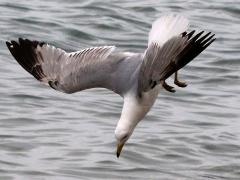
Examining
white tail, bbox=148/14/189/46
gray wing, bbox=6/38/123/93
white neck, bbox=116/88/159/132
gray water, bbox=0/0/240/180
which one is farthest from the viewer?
gray water, bbox=0/0/240/180

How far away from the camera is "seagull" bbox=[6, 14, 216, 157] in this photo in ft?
24.9

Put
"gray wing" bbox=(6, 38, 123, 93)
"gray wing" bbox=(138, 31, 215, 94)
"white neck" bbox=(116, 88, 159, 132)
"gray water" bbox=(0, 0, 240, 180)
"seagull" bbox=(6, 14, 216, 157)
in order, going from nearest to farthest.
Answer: "gray wing" bbox=(138, 31, 215, 94)
"seagull" bbox=(6, 14, 216, 157)
"white neck" bbox=(116, 88, 159, 132)
"gray wing" bbox=(6, 38, 123, 93)
"gray water" bbox=(0, 0, 240, 180)

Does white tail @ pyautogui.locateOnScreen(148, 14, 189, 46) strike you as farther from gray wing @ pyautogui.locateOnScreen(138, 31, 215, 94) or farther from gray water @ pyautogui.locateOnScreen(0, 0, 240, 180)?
gray water @ pyautogui.locateOnScreen(0, 0, 240, 180)

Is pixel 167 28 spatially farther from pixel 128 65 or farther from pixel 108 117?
pixel 108 117

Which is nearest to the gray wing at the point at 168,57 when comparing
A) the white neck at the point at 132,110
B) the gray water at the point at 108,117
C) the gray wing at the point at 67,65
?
the white neck at the point at 132,110

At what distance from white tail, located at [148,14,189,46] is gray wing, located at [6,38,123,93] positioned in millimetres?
577

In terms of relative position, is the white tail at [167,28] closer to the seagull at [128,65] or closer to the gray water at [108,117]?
the seagull at [128,65]

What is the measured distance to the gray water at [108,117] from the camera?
9391 mm

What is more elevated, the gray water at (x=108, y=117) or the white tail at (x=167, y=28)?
the white tail at (x=167, y=28)

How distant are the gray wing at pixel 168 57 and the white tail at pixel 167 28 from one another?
4 cm

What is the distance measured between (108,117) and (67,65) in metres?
2.21

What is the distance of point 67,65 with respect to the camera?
862cm

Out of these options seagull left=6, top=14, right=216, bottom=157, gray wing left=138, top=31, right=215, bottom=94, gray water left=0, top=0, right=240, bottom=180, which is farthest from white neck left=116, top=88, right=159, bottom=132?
gray water left=0, top=0, right=240, bottom=180

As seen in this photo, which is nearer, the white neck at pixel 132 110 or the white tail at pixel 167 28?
the white tail at pixel 167 28
